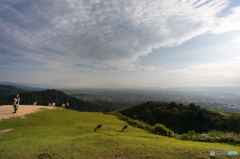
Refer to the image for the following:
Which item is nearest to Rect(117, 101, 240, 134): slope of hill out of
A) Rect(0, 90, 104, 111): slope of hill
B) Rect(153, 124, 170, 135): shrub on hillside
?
Rect(153, 124, 170, 135): shrub on hillside

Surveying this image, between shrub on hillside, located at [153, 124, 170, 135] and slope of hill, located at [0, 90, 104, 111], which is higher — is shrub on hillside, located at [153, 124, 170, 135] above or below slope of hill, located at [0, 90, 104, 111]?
above

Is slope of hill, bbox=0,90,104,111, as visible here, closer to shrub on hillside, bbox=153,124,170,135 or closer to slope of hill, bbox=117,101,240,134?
slope of hill, bbox=117,101,240,134

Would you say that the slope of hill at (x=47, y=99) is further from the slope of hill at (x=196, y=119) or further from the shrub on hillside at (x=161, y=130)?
the shrub on hillside at (x=161, y=130)

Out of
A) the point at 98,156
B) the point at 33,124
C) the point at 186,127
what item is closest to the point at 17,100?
the point at 33,124

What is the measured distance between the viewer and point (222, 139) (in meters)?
9.89

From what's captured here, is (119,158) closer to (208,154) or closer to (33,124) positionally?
(208,154)

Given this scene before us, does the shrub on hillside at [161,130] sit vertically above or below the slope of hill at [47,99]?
above

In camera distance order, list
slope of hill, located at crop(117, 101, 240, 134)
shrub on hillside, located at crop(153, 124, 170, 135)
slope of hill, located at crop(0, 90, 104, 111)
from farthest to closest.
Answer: slope of hill, located at crop(0, 90, 104, 111)
slope of hill, located at crop(117, 101, 240, 134)
shrub on hillside, located at crop(153, 124, 170, 135)

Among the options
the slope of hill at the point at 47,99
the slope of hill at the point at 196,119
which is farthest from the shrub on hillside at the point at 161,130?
the slope of hill at the point at 47,99

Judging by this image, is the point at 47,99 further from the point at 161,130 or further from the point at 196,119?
the point at 196,119

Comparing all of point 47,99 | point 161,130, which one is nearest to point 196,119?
point 161,130

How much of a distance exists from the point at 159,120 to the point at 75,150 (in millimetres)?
37682

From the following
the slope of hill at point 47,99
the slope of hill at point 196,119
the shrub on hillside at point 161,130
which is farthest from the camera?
the slope of hill at point 47,99

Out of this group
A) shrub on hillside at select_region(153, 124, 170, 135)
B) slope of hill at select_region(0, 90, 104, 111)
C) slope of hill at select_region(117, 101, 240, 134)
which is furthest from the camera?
slope of hill at select_region(0, 90, 104, 111)
